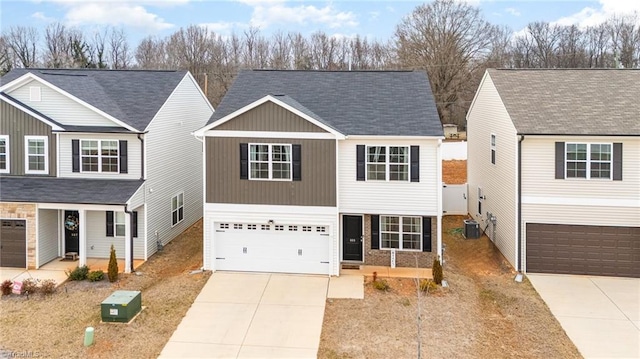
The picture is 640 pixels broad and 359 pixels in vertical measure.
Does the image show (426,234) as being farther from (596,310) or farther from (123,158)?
(123,158)

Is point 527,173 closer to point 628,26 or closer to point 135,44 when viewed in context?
point 628,26

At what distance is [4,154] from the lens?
→ 18438 millimetres

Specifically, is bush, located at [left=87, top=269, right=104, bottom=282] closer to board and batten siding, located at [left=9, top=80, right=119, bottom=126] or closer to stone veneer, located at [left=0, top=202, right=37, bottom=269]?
stone veneer, located at [left=0, top=202, right=37, bottom=269]

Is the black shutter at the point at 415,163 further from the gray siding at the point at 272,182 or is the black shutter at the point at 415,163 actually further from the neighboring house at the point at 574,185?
the neighboring house at the point at 574,185

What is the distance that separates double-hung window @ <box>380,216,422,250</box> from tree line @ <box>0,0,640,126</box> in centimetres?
3692

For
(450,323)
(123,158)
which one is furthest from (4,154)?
(450,323)

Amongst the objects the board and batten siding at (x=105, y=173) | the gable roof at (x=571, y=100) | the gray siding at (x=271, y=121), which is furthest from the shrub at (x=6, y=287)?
the gable roof at (x=571, y=100)

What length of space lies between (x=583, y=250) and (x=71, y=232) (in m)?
18.7

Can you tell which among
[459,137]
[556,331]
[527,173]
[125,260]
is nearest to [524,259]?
[527,173]

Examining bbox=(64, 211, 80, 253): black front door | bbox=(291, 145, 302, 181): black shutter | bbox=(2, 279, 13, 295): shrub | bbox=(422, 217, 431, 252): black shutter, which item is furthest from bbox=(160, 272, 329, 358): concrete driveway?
bbox=(64, 211, 80, 253): black front door

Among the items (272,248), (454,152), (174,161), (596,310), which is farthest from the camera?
(454,152)

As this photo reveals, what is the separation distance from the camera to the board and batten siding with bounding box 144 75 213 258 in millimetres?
18891

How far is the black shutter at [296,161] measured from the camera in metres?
16.5

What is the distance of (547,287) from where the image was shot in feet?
50.9
